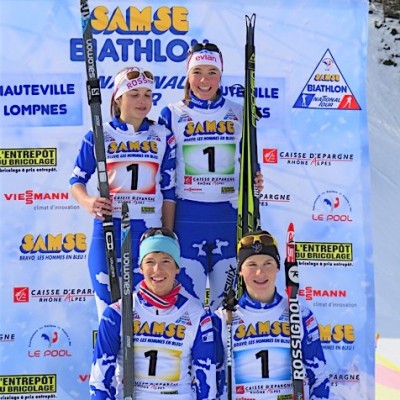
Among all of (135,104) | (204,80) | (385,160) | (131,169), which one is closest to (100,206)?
(131,169)

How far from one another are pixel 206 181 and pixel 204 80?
1.79 feet

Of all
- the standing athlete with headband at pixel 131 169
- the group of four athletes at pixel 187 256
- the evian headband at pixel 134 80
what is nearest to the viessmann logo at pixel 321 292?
the group of four athletes at pixel 187 256

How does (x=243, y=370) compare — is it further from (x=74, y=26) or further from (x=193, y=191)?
(x=74, y=26)

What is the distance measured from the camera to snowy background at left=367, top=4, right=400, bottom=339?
1002 centimetres

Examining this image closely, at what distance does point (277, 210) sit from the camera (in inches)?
233

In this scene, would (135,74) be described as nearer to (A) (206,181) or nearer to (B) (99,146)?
(B) (99,146)

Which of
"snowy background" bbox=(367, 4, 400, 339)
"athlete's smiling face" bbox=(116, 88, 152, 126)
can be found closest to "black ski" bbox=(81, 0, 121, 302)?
"athlete's smiling face" bbox=(116, 88, 152, 126)

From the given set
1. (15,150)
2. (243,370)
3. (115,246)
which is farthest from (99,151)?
(243,370)

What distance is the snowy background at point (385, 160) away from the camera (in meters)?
10.0

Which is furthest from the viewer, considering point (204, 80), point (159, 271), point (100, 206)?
point (204, 80)

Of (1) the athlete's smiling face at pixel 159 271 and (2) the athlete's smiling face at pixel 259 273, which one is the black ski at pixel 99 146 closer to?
(1) the athlete's smiling face at pixel 159 271

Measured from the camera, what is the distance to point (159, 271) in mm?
4367

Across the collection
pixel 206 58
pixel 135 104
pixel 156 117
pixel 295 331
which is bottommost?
pixel 295 331

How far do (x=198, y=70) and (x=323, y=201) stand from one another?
4.17 ft
